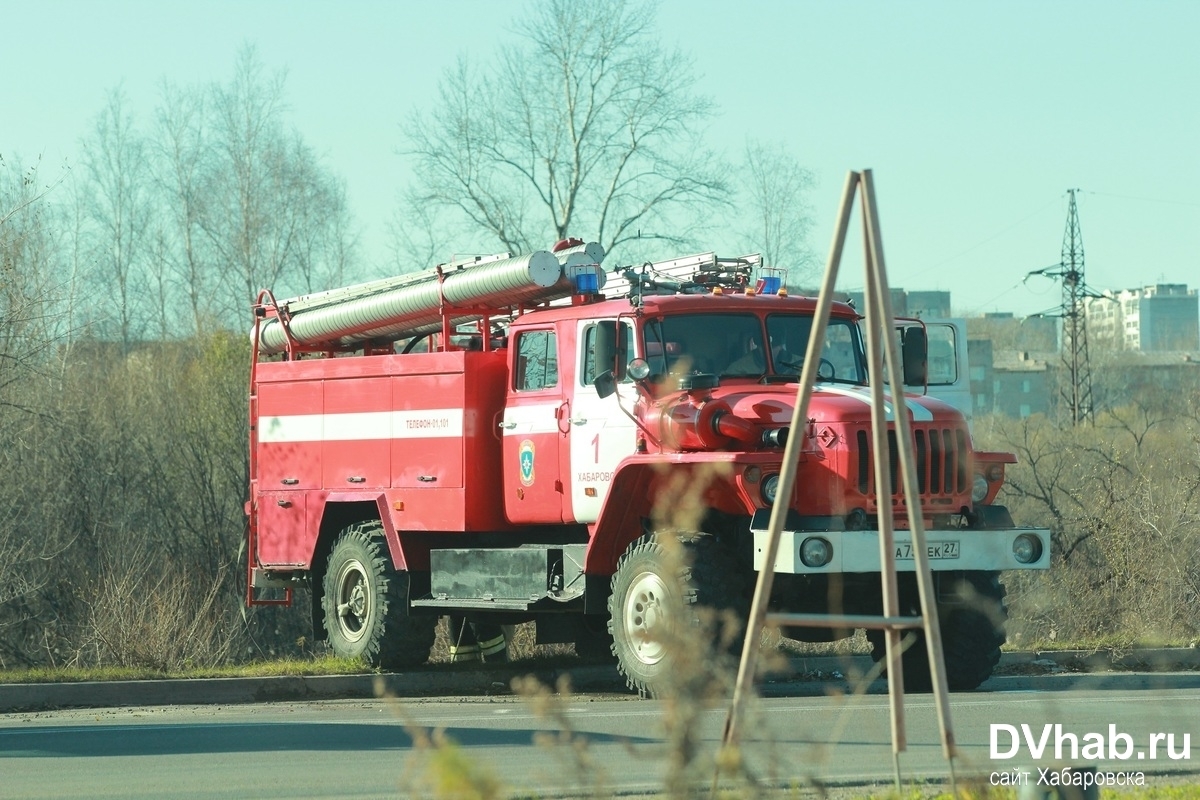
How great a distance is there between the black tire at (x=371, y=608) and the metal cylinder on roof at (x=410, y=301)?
6.44 feet

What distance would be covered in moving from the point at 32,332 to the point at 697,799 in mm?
22190

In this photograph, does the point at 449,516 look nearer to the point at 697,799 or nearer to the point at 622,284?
the point at 622,284

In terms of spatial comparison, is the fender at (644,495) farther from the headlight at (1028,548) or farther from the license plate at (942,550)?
the headlight at (1028,548)

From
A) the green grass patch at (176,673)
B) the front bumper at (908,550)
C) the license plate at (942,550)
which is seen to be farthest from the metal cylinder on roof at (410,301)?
the license plate at (942,550)

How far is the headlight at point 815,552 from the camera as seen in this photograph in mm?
10852

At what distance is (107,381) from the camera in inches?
1426

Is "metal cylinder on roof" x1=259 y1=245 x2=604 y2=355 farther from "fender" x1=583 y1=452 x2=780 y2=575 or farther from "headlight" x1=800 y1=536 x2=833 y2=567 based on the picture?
"headlight" x1=800 y1=536 x2=833 y2=567

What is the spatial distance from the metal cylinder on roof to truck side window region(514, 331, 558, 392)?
0.41 metres

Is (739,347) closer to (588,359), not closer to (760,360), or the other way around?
(760,360)

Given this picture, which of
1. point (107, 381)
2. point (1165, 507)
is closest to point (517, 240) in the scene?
point (107, 381)

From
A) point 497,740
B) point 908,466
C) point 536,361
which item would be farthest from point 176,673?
point 908,466

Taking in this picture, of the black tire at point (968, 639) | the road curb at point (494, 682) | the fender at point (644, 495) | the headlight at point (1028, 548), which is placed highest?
the fender at point (644, 495)

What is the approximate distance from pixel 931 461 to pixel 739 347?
6.20 feet

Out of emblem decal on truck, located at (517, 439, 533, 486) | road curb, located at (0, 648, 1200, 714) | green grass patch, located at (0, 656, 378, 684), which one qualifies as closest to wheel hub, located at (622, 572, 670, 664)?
road curb, located at (0, 648, 1200, 714)
